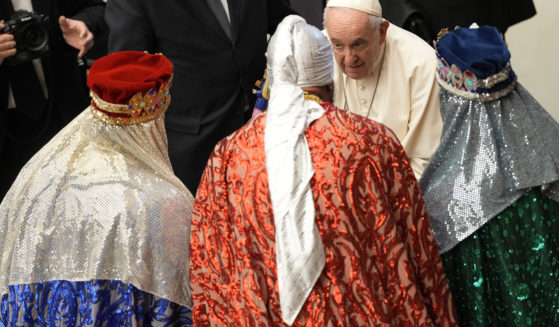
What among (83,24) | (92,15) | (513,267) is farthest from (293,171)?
(92,15)

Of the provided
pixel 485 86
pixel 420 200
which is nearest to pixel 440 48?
pixel 485 86

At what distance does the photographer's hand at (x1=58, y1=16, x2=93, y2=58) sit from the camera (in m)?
4.87

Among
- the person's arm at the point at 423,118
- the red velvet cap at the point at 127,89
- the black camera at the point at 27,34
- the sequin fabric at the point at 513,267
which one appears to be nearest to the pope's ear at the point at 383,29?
the person's arm at the point at 423,118

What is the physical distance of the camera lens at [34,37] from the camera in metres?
4.71

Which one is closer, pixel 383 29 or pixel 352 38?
pixel 352 38

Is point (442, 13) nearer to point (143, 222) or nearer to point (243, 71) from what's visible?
point (243, 71)

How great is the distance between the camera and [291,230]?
2.87 metres

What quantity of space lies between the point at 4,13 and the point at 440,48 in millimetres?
2507

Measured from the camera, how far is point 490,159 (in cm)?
304

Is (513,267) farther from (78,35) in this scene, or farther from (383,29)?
(78,35)

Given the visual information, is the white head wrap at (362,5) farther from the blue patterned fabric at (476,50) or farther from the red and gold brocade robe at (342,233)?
the red and gold brocade robe at (342,233)

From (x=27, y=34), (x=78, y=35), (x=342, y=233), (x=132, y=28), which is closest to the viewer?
(x=342, y=233)

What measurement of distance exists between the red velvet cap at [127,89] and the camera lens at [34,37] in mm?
1602

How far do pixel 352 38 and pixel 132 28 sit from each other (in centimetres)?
113
